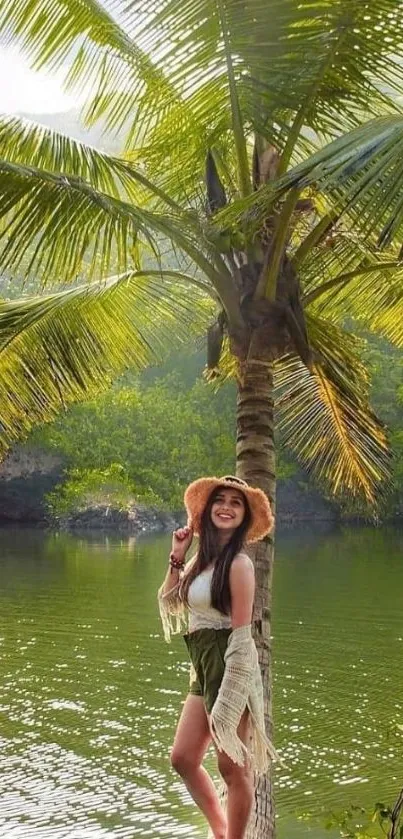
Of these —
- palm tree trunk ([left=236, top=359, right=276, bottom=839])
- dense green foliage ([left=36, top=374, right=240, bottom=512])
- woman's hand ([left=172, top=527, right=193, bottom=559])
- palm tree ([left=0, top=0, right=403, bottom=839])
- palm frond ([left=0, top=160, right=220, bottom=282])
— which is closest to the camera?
woman's hand ([left=172, top=527, right=193, bottom=559])

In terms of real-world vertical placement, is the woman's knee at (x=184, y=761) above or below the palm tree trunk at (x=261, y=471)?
below

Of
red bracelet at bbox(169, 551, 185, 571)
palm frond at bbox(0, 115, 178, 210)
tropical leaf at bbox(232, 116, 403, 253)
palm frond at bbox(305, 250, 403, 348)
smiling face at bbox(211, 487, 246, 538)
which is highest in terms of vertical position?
palm frond at bbox(0, 115, 178, 210)

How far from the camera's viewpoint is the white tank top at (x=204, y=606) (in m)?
4.54

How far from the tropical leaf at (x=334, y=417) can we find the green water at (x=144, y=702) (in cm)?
205

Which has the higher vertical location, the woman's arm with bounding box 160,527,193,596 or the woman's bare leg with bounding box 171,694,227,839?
the woman's arm with bounding box 160,527,193,596

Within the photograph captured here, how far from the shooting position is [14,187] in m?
5.52

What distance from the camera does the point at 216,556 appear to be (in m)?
4.58

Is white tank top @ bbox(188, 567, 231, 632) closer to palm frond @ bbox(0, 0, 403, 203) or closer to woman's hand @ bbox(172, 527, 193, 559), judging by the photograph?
woman's hand @ bbox(172, 527, 193, 559)

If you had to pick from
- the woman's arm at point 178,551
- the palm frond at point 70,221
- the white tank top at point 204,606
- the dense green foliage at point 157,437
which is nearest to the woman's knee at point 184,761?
the white tank top at point 204,606

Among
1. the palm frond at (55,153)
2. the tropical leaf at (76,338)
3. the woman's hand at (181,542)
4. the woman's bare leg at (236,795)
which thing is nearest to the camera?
the woman's bare leg at (236,795)

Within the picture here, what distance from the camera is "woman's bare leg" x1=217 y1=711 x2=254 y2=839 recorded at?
4.48 m

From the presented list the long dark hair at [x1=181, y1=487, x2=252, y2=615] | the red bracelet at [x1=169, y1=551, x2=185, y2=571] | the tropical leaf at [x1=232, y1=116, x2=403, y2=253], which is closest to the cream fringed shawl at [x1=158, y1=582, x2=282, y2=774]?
the long dark hair at [x1=181, y1=487, x2=252, y2=615]

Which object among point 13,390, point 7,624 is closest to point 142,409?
point 7,624

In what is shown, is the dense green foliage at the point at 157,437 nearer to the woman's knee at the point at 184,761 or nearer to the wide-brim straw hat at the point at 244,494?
the wide-brim straw hat at the point at 244,494
